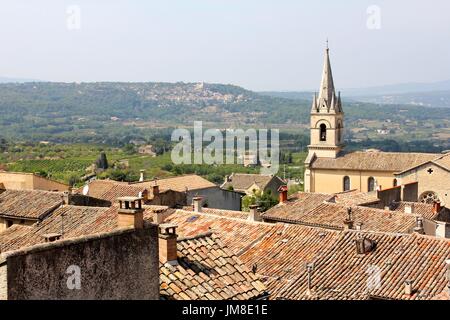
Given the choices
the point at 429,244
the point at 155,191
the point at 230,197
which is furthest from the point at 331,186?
the point at 429,244

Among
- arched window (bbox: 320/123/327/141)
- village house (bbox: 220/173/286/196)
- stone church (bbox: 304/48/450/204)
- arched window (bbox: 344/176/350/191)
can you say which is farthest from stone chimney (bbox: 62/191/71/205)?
village house (bbox: 220/173/286/196)

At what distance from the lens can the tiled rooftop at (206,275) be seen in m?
12.2

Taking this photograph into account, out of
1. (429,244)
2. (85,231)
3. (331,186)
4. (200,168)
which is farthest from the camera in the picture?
(200,168)

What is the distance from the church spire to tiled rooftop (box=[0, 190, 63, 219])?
47.0 meters

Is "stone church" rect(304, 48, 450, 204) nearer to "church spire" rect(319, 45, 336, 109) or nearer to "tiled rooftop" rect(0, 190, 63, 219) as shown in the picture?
"church spire" rect(319, 45, 336, 109)

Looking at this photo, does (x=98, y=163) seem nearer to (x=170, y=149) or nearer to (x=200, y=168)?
(x=200, y=168)

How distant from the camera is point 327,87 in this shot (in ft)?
243

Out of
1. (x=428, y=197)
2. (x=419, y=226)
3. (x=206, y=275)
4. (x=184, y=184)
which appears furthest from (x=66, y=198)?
(x=428, y=197)

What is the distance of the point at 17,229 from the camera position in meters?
26.4

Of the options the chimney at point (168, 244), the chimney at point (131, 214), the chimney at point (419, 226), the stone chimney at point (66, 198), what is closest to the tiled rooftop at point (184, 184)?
the stone chimney at point (66, 198)

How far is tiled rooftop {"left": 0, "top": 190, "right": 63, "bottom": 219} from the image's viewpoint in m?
27.4

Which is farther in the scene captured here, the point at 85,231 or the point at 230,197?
the point at 230,197

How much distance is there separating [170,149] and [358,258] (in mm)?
140074

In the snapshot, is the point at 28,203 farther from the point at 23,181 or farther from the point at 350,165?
the point at 350,165
